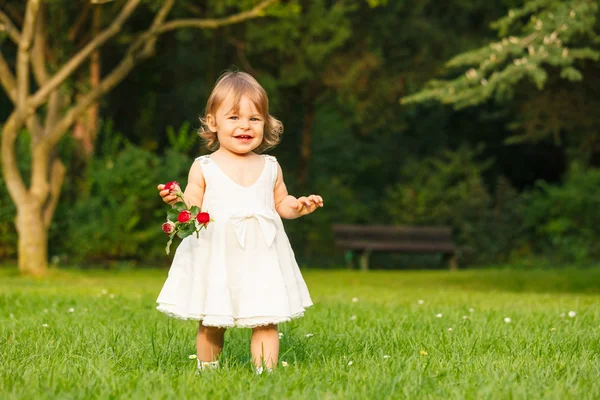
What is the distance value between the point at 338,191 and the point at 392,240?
5.93 metres

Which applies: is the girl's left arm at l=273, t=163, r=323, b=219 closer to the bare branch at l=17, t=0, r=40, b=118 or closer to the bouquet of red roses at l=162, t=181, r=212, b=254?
the bouquet of red roses at l=162, t=181, r=212, b=254


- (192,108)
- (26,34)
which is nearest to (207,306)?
(26,34)

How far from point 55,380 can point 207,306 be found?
0.82 metres

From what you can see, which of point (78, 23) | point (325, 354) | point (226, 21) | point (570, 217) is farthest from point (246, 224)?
point (570, 217)

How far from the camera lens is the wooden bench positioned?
835 inches

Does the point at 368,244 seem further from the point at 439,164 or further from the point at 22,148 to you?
the point at 22,148

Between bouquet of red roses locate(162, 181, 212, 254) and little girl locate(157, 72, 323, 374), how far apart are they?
63mm

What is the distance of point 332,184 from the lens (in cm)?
2752

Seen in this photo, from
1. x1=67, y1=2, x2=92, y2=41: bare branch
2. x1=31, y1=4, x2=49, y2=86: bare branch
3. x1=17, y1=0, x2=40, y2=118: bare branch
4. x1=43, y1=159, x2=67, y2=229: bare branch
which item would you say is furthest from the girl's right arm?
x1=67, y1=2, x2=92, y2=41: bare branch

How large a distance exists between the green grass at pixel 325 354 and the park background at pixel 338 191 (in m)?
0.03

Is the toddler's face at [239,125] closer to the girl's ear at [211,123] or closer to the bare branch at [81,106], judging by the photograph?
the girl's ear at [211,123]

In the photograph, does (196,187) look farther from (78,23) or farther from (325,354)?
(78,23)

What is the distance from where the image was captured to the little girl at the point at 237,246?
4.52 metres

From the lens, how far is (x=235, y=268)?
4.61 metres
